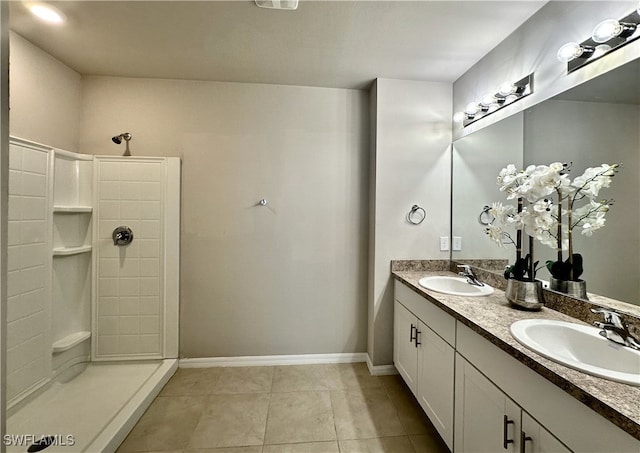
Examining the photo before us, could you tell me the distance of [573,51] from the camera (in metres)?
1.22

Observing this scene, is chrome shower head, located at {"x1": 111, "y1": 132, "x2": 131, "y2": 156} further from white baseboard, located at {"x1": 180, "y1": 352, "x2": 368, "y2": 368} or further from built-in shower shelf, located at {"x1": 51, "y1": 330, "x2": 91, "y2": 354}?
white baseboard, located at {"x1": 180, "y1": 352, "x2": 368, "y2": 368}

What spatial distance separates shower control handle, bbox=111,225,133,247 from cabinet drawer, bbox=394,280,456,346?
228 centimetres

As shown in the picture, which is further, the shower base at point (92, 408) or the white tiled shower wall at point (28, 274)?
the white tiled shower wall at point (28, 274)

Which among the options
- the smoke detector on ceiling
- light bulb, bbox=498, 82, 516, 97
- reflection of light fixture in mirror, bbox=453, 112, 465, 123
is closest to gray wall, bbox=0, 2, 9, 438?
the smoke detector on ceiling

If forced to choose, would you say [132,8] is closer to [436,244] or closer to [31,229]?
[31,229]

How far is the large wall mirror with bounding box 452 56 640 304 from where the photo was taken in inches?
42.7

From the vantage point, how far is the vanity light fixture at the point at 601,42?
1.07 metres

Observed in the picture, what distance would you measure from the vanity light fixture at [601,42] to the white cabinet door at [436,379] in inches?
60.4

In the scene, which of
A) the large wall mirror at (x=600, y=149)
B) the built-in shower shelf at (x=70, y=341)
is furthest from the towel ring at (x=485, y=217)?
the built-in shower shelf at (x=70, y=341)

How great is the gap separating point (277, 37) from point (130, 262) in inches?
82.5

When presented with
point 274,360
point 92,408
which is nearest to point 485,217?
point 274,360

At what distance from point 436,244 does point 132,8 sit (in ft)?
8.53

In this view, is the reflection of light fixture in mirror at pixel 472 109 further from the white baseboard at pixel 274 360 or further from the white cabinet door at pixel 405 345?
the white baseboard at pixel 274 360

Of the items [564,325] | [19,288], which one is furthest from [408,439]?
[19,288]
